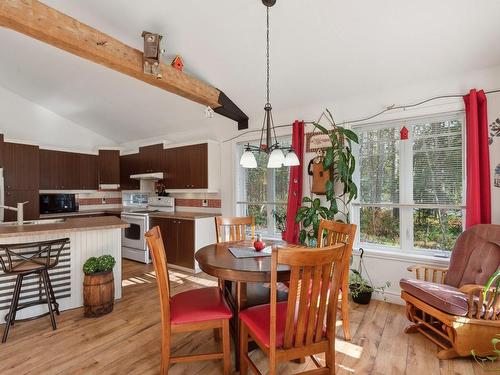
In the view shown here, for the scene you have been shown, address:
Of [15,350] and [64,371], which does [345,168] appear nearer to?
[64,371]

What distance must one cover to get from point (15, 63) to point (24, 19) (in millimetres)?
2302

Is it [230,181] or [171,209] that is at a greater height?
[230,181]

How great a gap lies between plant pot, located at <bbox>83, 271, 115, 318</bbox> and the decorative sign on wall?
294cm

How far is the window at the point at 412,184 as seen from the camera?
2.92 m

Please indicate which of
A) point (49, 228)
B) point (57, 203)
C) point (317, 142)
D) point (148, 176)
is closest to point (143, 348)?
point (49, 228)

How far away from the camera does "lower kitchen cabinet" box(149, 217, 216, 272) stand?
13.6 feet

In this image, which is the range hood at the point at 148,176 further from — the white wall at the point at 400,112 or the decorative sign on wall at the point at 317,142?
the decorative sign on wall at the point at 317,142

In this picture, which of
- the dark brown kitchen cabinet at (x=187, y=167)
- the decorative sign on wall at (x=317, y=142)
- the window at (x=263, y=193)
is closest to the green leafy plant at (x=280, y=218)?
the window at (x=263, y=193)

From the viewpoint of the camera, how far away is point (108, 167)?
5684 mm

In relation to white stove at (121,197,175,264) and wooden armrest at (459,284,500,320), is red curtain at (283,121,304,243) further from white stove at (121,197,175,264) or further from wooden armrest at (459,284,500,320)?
white stove at (121,197,175,264)

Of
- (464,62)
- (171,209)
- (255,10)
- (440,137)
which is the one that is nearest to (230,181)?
(171,209)

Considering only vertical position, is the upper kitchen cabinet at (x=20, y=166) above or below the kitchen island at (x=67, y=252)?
above

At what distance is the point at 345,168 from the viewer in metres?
3.12

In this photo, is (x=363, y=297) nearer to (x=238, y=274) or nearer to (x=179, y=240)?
(x=238, y=274)
